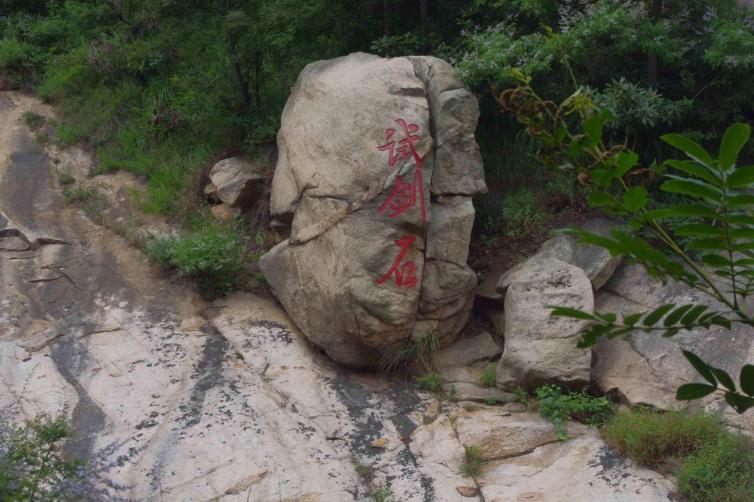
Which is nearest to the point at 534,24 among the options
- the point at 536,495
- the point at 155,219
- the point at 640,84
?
the point at 640,84

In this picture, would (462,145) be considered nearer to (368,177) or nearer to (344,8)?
(368,177)

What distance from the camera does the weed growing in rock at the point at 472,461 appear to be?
5340mm

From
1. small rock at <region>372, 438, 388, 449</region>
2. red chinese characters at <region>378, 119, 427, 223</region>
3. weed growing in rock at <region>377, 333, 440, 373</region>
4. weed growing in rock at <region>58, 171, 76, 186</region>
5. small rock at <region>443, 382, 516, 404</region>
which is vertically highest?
red chinese characters at <region>378, 119, 427, 223</region>

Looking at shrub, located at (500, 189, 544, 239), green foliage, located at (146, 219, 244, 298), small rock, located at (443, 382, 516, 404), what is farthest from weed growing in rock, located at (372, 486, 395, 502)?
shrub, located at (500, 189, 544, 239)

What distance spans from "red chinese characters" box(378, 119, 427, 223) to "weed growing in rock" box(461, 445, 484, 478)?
5.94 ft

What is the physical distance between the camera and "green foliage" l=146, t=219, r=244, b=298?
270 inches

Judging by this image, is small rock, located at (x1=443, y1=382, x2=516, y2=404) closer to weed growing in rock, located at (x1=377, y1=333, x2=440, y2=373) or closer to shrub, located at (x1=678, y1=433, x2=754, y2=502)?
weed growing in rock, located at (x1=377, y1=333, x2=440, y2=373)

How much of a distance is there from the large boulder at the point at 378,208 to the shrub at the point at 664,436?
178 cm

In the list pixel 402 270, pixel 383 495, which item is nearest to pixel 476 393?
pixel 402 270

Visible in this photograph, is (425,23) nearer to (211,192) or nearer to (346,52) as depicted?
(346,52)

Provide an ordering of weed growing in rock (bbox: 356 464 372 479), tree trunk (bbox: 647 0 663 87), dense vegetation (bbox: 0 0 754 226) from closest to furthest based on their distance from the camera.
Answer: weed growing in rock (bbox: 356 464 372 479) < dense vegetation (bbox: 0 0 754 226) < tree trunk (bbox: 647 0 663 87)

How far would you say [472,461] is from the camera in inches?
213

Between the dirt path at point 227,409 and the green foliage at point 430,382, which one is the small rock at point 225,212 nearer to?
the dirt path at point 227,409

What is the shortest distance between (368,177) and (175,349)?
1.96m
